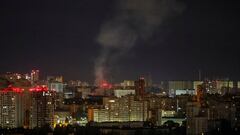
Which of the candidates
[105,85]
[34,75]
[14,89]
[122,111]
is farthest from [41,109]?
[105,85]

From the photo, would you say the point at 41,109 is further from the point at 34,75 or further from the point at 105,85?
the point at 105,85

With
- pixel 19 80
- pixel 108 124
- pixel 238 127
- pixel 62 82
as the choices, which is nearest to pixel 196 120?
pixel 238 127

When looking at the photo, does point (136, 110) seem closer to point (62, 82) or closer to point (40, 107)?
point (40, 107)

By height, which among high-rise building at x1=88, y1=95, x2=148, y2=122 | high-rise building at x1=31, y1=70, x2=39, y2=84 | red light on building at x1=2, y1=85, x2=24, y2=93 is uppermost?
high-rise building at x1=31, y1=70, x2=39, y2=84

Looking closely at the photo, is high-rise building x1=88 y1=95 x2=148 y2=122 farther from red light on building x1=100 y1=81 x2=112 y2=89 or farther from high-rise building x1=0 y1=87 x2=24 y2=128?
red light on building x1=100 y1=81 x2=112 y2=89

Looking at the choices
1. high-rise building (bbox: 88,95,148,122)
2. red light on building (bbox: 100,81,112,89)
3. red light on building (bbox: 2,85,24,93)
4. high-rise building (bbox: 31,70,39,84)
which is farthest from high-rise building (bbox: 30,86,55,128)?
red light on building (bbox: 100,81,112,89)

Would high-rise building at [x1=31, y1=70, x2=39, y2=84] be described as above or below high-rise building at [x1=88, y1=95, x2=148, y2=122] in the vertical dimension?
above
